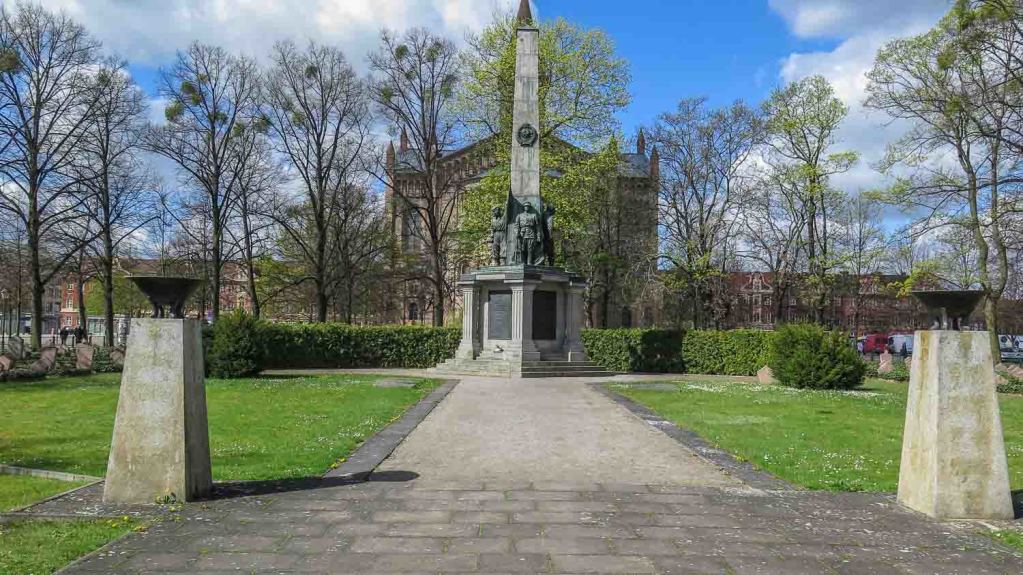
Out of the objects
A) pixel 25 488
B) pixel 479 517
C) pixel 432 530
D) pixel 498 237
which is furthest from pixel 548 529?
pixel 498 237

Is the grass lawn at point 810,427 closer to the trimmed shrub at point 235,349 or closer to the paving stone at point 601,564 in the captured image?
the paving stone at point 601,564

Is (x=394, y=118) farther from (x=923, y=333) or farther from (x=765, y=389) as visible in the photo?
(x=923, y=333)

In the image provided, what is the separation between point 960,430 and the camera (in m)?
6.02

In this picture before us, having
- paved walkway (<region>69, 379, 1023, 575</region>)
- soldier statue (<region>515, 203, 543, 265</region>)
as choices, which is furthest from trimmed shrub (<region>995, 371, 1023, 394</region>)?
paved walkway (<region>69, 379, 1023, 575</region>)

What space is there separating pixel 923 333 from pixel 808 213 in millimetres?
32936

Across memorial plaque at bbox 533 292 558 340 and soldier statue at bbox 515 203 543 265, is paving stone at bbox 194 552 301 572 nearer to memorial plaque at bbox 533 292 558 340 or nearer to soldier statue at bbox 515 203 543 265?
memorial plaque at bbox 533 292 558 340

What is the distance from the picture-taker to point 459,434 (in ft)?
34.8

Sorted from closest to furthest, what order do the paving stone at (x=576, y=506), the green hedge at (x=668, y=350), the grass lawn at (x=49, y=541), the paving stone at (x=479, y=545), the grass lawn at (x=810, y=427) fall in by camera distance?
the grass lawn at (x=49, y=541) < the paving stone at (x=479, y=545) < the paving stone at (x=576, y=506) < the grass lawn at (x=810, y=427) < the green hedge at (x=668, y=350)

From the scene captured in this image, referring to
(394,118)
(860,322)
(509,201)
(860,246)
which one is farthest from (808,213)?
(860,322)

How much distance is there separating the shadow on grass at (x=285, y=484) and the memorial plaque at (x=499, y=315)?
16614mm

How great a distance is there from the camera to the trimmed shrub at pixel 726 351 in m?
26.5

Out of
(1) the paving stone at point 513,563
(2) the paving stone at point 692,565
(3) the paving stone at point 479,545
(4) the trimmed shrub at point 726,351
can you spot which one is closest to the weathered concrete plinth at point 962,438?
(2) the paving stone at point 692,565

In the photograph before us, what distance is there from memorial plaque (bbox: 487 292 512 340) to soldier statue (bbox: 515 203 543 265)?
150 cm

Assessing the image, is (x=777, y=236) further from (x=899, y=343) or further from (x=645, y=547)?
(x=645, y=547)
